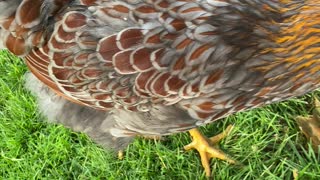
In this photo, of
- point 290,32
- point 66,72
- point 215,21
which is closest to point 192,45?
point 215,21

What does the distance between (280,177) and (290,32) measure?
0.84 metres

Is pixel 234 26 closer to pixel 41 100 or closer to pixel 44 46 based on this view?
pixel 44 46

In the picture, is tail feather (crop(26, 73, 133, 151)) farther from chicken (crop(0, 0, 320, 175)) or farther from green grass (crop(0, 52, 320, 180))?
chicken (crop(0, 0, 320, 175))

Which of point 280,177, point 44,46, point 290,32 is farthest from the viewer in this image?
point 280,177

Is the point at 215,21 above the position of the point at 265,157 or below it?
above

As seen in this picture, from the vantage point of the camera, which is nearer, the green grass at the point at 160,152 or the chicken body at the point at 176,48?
the chicken body at the point at 176,48

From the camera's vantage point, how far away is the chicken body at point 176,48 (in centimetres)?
194

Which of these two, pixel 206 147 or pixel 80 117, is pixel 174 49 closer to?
pixel 80 117

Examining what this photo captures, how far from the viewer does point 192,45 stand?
77.0 inches

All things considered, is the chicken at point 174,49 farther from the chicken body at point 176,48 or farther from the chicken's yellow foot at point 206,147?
the chicken's yellow foot at point 206,147

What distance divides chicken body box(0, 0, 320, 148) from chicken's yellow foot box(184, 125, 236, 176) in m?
0.51

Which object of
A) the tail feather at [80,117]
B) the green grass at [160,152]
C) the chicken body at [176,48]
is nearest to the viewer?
the chicken body at [176,48]

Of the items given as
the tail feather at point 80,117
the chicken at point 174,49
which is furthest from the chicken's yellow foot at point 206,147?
the chicken at point 174,49

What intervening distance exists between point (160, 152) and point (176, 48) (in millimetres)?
817
